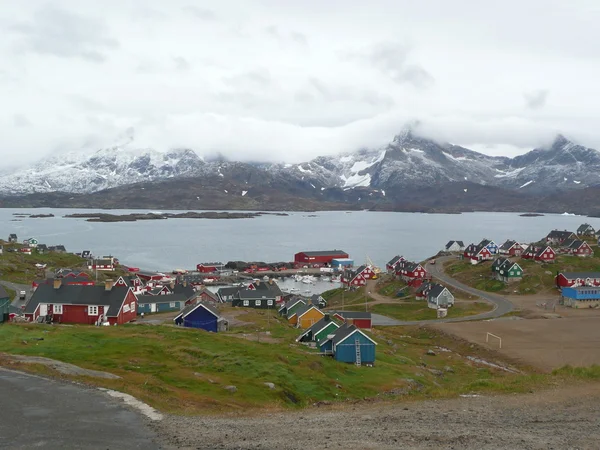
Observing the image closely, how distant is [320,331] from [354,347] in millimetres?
6667

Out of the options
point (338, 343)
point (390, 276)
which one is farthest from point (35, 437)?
point (390, 276)

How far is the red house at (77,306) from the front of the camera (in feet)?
171

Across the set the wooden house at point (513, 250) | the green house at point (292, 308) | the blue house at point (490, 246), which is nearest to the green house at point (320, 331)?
the green house at point (292, 308)

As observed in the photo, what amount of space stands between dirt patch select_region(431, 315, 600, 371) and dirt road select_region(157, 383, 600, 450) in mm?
28726

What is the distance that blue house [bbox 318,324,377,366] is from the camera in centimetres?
4066

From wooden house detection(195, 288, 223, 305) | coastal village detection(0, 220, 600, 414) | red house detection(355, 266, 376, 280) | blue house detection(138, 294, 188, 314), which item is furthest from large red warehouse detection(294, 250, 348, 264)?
blue house detection(138, 294, 188, 314)

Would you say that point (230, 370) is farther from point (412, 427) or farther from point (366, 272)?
point (366, 272)

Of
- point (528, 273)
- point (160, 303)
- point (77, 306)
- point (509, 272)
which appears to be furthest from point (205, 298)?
point (528, 273)

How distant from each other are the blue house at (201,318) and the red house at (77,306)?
234 inches

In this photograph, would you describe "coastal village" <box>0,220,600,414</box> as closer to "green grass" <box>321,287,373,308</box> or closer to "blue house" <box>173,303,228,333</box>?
"blue house" <box>173,303,228,333</box>

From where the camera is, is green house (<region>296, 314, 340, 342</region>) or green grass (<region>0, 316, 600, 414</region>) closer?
green grass (<region>0, 316, 600, 414</region>)

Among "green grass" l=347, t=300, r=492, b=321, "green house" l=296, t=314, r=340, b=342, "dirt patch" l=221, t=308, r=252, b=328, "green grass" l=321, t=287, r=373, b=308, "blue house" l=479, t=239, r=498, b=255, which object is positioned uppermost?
"blue house" l=479, t=239, r=498, b=255

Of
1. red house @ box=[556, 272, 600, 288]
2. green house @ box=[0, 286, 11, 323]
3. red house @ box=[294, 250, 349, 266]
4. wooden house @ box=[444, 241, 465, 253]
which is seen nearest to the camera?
green house @ box=[0, 286, 11, 323]

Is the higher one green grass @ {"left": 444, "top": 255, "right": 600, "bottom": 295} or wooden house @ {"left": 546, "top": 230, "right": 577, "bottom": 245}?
wooden house @ {"left": 546, "top": 230, "right": 577, "bottom": 245}
